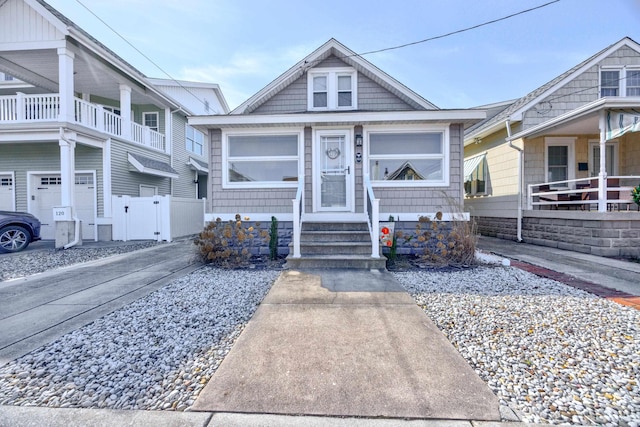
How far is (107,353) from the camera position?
279 centimetres

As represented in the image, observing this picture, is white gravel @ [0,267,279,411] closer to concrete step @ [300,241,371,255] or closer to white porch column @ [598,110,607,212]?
concrete step @ [300,241,371,255]

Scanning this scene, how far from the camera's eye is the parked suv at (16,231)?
845 cm

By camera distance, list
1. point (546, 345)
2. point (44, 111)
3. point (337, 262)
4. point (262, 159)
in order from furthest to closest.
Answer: point (44, 111) < point (262, 159) < point (337, 262) < point (546, 345)

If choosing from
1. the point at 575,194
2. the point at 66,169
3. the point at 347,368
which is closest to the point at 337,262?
the point at 347,368

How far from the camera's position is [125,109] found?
1182 centimetres

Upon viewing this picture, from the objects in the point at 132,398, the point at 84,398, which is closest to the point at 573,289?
the point at 132,398

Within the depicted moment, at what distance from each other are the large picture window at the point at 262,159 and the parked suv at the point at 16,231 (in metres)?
6.30

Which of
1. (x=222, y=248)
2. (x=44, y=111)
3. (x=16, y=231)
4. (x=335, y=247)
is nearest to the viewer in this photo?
(x=335, y=247)

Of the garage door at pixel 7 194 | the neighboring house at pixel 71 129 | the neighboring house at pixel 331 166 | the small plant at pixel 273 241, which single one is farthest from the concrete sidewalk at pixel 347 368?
the garage door at pixel 7 194

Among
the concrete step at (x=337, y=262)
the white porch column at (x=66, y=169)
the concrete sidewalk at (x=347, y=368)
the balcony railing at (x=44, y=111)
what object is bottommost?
the concrete sidewalk at (x=347, y=368)

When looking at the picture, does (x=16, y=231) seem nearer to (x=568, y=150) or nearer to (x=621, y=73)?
(x=568, y=150)

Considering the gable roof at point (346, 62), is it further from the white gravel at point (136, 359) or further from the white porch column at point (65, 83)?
the white gravel at point (136, 359)

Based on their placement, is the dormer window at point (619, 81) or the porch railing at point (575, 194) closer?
the porch railing at point (575, 194)

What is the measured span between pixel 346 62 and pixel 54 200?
11575 mm
